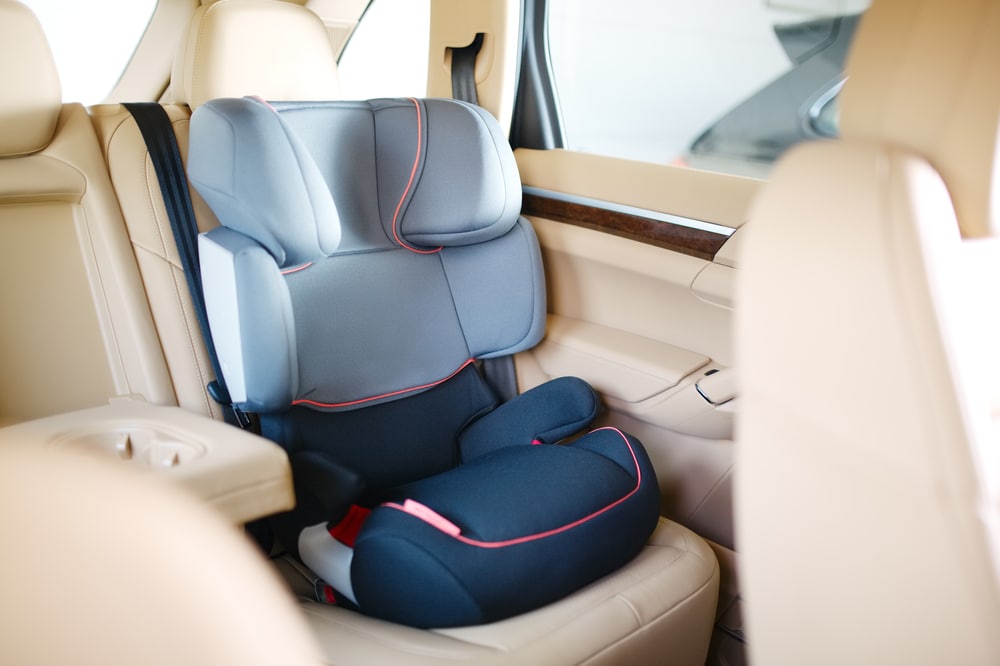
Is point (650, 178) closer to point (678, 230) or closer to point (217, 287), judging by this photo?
point (678, 230)

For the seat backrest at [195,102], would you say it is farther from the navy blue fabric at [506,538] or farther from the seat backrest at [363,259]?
the navy blue fabric at [506,538]

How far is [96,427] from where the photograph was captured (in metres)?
1.23

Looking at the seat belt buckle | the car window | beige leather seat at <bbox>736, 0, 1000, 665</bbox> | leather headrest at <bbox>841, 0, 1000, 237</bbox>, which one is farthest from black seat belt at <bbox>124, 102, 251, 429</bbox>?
leather headrest at <bbox>841, 0, 1000, 237</bbox>

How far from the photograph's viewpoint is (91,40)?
246 centimetres

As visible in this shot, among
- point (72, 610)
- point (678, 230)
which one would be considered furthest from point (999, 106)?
point (678, 230)

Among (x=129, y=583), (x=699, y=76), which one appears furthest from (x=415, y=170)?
(x=129, y=583)

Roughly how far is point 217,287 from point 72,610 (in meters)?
1.24

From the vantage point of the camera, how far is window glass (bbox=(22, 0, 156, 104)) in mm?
2402

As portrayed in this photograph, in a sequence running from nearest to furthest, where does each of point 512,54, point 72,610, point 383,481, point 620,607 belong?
point 72,610, point 620,607, point 383,481, point 512,54

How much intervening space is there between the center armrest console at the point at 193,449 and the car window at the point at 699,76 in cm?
123

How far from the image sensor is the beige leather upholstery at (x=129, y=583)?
0.45 m

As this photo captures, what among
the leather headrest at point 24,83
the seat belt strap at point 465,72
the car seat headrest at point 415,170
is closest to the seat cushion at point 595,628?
the car seat headrest at point 415,170

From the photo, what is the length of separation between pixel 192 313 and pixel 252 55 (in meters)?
0.57

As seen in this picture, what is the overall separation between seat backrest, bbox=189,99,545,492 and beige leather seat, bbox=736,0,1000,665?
3.11 ft
